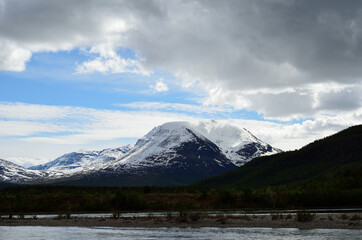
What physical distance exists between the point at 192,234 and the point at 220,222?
15.2 m

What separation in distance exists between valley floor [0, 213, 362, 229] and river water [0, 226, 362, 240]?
5138mm

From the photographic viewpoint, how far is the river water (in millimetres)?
→ 57344

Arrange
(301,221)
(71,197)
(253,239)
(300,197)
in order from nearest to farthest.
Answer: (253,239) → (301,221) → (300,197) → (71,197)

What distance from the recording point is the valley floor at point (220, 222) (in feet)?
230

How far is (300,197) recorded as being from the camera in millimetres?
121938

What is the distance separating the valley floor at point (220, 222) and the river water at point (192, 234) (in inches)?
202

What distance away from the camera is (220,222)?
76938 mm

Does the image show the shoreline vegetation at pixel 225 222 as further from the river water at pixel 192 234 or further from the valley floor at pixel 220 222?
the river water at pixel 192 234

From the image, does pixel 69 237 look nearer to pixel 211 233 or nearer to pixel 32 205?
pixel 211 233

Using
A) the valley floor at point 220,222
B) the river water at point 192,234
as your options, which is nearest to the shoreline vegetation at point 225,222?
the valley floor at point 220,222

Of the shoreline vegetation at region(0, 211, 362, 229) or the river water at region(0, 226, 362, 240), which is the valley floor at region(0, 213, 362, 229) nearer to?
the shoreline vegetation at region(0, 211, 362, 229)

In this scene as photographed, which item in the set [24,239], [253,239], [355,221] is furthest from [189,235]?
[355,221]

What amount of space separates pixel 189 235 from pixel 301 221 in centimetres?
2212

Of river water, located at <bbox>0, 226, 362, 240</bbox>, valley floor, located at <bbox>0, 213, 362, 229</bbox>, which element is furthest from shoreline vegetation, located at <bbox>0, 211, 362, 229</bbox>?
river water, located at <bbox>0, 226, 362, 240</bbox>
